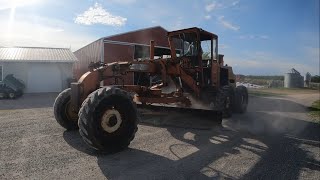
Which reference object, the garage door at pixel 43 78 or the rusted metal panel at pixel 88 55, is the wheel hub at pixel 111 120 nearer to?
the rusted metal panel at pixel 88 55

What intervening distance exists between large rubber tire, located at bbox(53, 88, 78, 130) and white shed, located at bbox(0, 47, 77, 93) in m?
17.0

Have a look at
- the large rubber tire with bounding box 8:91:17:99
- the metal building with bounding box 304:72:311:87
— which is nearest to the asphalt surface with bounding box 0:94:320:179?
the large rubber tire with bounding box 8:91:17:99

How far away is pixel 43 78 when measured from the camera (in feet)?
80.5

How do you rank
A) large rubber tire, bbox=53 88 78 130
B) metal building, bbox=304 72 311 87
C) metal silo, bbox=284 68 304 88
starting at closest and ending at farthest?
large rubber tire, bbox=53 88 78 130
metal silo, bbox=284 68 304 88
metal building, bbox=304 72 311 87

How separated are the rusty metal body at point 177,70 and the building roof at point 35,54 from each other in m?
15.9

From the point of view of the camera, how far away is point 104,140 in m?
6.36

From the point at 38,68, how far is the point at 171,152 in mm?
20454

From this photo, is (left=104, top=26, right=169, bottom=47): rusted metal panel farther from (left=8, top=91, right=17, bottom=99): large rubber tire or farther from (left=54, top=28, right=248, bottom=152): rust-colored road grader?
(left=54, top=28, right=248, bottom=152): rust-colored road grader

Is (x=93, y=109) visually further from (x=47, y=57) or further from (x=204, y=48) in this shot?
(x=47, y=57)

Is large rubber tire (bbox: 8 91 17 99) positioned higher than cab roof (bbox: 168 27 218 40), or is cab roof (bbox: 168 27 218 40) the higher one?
cab roof (bbox: 168 27 218 40)

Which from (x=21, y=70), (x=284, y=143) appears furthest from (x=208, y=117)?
(x=21, y=70)

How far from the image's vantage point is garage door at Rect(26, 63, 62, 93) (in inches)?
947

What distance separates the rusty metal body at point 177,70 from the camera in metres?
8.28

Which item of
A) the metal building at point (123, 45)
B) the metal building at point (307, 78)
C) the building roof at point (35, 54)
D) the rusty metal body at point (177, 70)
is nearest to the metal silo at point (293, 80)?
the metal building at point (307, 78)
